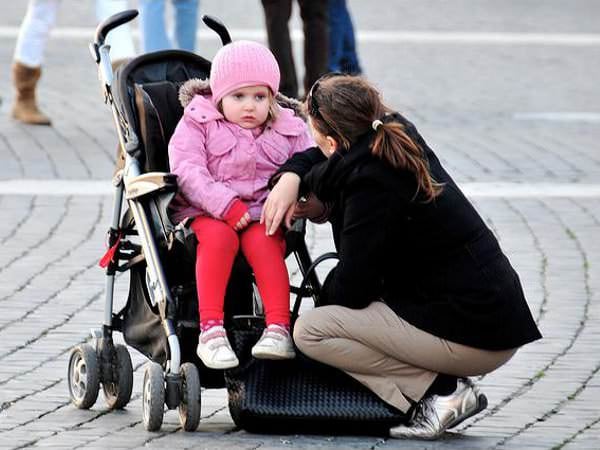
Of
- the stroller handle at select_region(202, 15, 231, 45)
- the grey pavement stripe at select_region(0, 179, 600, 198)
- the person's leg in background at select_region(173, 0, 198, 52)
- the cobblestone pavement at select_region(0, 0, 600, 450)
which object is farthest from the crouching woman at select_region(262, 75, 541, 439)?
the person's leg in background at select_region(173, 0, 198, 52)

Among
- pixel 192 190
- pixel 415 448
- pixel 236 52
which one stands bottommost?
pixel 415 448

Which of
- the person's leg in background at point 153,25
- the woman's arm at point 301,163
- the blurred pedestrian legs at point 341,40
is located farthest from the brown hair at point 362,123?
the blurred pedestrian legs at point 341,40

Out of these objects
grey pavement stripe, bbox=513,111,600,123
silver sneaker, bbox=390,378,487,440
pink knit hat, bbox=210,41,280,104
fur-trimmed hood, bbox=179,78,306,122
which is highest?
pink knit hat, bbox=210,41,280,104

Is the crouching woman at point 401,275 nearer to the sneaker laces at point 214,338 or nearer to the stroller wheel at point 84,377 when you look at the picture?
the sneaker laces at point 214,338

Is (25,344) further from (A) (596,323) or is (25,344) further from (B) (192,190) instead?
(A) (596,323)

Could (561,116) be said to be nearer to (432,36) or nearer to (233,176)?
(432,36)

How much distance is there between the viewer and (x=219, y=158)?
570 cm

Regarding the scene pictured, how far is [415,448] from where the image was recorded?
17.7ft

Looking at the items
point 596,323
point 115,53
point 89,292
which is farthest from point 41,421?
point 115,53

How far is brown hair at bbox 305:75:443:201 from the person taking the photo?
5.38 meters

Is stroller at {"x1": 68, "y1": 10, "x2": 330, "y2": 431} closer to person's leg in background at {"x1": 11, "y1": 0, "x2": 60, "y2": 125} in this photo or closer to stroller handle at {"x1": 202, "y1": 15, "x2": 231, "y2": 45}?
stroller handle at {"x1": 202, "y1": 15, "x2": 231, "y2": 45}

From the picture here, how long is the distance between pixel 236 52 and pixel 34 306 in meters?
2.15

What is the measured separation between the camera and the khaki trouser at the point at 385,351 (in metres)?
5.46

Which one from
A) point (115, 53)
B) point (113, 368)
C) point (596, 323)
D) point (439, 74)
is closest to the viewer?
point (113, 368)
